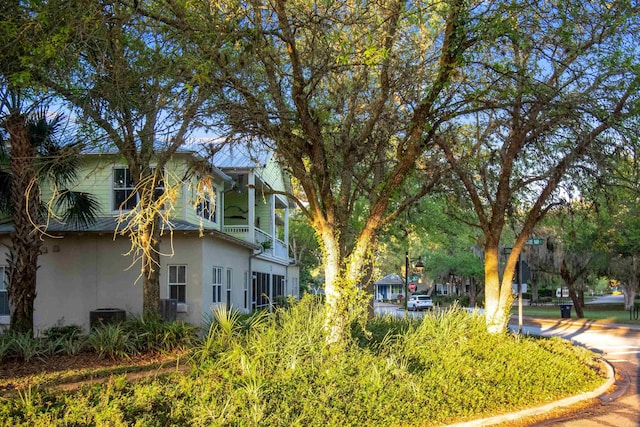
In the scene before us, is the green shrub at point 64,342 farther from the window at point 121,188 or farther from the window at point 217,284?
the window at point 121,188

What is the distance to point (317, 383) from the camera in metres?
7.84

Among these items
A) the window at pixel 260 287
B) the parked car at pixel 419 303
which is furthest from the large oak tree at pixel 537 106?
the parked car at pixel 419 303

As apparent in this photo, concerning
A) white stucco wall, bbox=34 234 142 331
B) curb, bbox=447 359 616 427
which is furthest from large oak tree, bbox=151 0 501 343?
white stucco wall, bbox=34 234 142 331

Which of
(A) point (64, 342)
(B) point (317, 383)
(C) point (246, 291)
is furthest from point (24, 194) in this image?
(C) point (246, 291)

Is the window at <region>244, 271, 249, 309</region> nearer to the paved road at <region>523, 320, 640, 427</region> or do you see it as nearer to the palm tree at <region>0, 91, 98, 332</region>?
the palm tree at <region>0, 91, 98, 332</region>

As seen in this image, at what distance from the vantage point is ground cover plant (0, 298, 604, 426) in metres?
6.72

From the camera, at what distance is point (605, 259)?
36938 millimetres

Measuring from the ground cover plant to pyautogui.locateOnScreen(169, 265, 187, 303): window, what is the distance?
699cm

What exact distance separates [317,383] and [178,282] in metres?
11.3

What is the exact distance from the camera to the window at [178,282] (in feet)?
59.7

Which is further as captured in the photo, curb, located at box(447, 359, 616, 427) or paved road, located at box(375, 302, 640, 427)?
paved road, located at box(375, 302, 640, 427)

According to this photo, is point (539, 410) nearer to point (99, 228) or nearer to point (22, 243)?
point (22, 243)

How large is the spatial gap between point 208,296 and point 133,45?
10.5 m

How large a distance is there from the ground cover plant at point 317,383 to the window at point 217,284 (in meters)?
8.18
